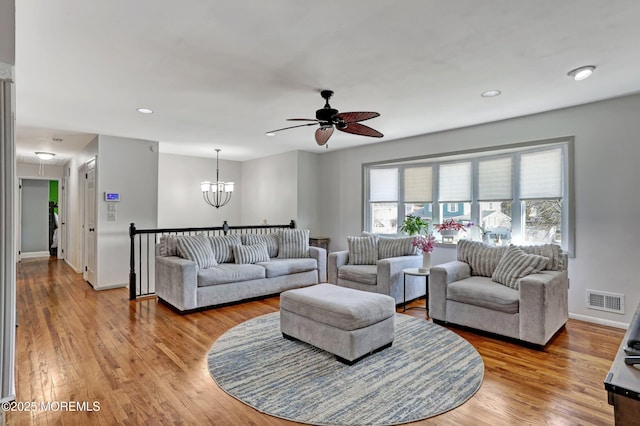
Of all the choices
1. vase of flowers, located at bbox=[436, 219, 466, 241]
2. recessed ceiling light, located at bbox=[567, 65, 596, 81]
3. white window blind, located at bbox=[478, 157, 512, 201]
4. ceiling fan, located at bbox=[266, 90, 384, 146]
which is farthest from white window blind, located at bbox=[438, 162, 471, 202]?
ceiling fan, located at bbox=[266, 90, 384, 146]

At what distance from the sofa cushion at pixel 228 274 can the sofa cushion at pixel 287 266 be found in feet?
0.48

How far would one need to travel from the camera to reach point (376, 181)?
6262 mm

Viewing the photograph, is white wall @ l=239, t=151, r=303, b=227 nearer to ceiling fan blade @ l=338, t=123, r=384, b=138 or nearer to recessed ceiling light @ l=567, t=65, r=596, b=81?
ceiling fan blade @ l=338, t=123, r=384, b=138

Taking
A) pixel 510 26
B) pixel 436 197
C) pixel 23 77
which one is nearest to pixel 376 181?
pixel 436 197

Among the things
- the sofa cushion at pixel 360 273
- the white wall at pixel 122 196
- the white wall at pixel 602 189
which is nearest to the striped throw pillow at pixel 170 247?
the white wall at pixel 122 196

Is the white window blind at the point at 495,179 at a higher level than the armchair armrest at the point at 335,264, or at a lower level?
higher

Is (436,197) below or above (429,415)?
above

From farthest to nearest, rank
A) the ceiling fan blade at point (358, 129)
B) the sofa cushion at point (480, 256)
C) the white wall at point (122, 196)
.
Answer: the white wall at point (122, 196) < the sofa cushion at point (480, 256) < the ceiling fan blade at point (358, 129)

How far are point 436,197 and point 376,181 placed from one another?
120cm

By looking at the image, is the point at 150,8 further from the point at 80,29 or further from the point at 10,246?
the point at 10,246

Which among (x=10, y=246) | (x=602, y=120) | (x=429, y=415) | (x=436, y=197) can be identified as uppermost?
(x=602, y=120)

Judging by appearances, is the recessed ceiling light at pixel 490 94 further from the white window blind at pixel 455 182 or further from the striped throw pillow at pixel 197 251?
the striped throw pillow at pixel 197 251

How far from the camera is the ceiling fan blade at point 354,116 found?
9.77 feet

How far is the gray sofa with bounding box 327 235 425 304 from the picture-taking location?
447 cm
